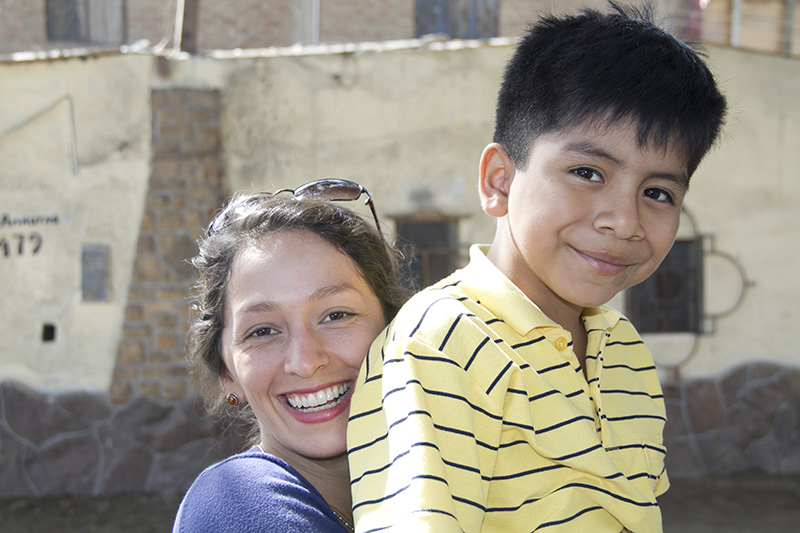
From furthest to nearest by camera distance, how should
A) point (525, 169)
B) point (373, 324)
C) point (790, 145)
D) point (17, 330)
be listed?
1. point (790, 145)
2. point (17, 330)
3. point (373, 324)
4. point (525, 169)

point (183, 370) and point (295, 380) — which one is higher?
point (295, 380)

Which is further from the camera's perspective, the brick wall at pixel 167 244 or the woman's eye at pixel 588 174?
the brick wall at pixel 167 244

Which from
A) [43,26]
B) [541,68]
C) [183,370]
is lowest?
[183,370]

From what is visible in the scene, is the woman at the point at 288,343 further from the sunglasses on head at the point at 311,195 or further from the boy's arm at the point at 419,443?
the boy's arm at the point at 419,443

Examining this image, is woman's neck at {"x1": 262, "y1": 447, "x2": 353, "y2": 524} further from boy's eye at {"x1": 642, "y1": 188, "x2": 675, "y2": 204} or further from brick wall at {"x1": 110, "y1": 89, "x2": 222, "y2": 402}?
brick wall at {"x1": 110, "y1": 89, "x2": 222, "y2": 402}

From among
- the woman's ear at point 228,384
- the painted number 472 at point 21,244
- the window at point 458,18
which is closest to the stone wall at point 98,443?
the painted number 472 at point 21,244

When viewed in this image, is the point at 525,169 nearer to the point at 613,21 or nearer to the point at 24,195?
the point at 613,21

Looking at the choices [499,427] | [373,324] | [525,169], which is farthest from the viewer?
[373,324]

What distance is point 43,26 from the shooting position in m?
8.85

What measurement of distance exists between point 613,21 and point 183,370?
16.6 ft

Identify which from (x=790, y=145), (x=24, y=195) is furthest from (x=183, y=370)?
(x=790, y=145)

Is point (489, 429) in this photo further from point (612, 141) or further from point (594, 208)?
point (612, 141)

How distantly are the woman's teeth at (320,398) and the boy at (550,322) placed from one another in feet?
0.68

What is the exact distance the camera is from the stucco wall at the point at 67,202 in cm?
581
